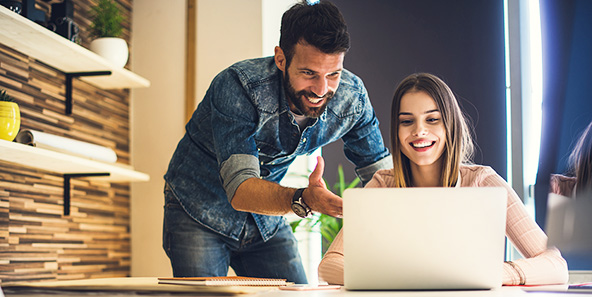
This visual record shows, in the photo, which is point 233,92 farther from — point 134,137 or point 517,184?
point 517,184

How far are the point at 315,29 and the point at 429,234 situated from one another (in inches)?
39.6

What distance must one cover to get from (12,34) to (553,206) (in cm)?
230

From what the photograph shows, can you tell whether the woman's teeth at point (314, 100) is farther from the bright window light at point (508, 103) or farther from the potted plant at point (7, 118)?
the bright window light at point (508, 103)

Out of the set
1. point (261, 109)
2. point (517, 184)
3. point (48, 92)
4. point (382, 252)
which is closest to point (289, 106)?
point (261, 109)

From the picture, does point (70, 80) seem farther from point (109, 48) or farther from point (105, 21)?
point (105, 21)

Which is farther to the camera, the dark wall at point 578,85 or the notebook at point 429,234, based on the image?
the dark wall at point 578,85

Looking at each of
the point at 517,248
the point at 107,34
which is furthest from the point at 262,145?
the point at 107,34

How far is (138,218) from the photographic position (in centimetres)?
350

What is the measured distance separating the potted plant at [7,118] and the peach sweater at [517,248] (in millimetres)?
1364

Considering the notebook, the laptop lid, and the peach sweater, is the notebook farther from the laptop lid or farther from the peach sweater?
the peach sweater

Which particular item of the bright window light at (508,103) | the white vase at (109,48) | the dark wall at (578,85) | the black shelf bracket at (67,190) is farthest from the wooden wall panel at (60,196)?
the dark wall at (578,85)

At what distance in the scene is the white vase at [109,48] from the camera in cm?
306

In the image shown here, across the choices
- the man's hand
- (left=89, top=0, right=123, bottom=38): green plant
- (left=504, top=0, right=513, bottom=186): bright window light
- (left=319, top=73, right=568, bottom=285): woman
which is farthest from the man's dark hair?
(left=504, top=0, right=513, bottom=186): bright window light

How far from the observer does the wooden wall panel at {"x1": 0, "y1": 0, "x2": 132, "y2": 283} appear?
2582mm
